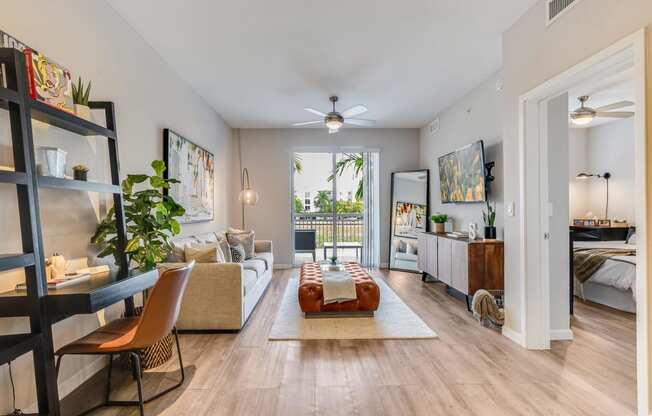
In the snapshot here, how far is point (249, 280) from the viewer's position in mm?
3834

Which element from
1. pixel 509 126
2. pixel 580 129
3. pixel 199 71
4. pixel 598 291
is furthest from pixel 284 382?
pixel 580 129

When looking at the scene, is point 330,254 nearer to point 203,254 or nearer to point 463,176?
point 463,176

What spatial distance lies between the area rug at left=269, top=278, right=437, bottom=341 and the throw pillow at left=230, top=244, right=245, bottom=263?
1.05m

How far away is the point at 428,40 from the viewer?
3314 mm

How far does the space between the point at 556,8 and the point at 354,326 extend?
3.10 meters

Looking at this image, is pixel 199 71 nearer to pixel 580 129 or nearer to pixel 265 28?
pixel 265 28

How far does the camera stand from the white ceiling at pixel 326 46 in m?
2.79

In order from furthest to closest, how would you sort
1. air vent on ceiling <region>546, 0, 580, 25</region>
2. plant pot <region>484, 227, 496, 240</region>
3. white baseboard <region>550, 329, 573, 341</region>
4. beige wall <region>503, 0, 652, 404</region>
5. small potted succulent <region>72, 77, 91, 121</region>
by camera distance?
plant pot <region>484, 227, 496, 240</region>
white baseboard <region>550, 329, 573, 341</region>
air vent on ceiling <region>546, 0, 580, 25</region>
small potted succulent <region>72, 77, 91, 121</region>
beige wall <region>503, 0, 652, 404</region>

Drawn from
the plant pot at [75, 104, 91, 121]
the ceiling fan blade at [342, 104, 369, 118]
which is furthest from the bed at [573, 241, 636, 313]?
the plant pot at [75, 104, 91, 121]

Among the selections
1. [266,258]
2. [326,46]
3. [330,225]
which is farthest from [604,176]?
[266,258]

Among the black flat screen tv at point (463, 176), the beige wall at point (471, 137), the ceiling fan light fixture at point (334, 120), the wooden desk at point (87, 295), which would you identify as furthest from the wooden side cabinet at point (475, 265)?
the wooden desk at point (87, 295)

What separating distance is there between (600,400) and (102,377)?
3293mm

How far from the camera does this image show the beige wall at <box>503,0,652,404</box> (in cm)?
197

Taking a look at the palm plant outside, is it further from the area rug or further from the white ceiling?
the area rug
